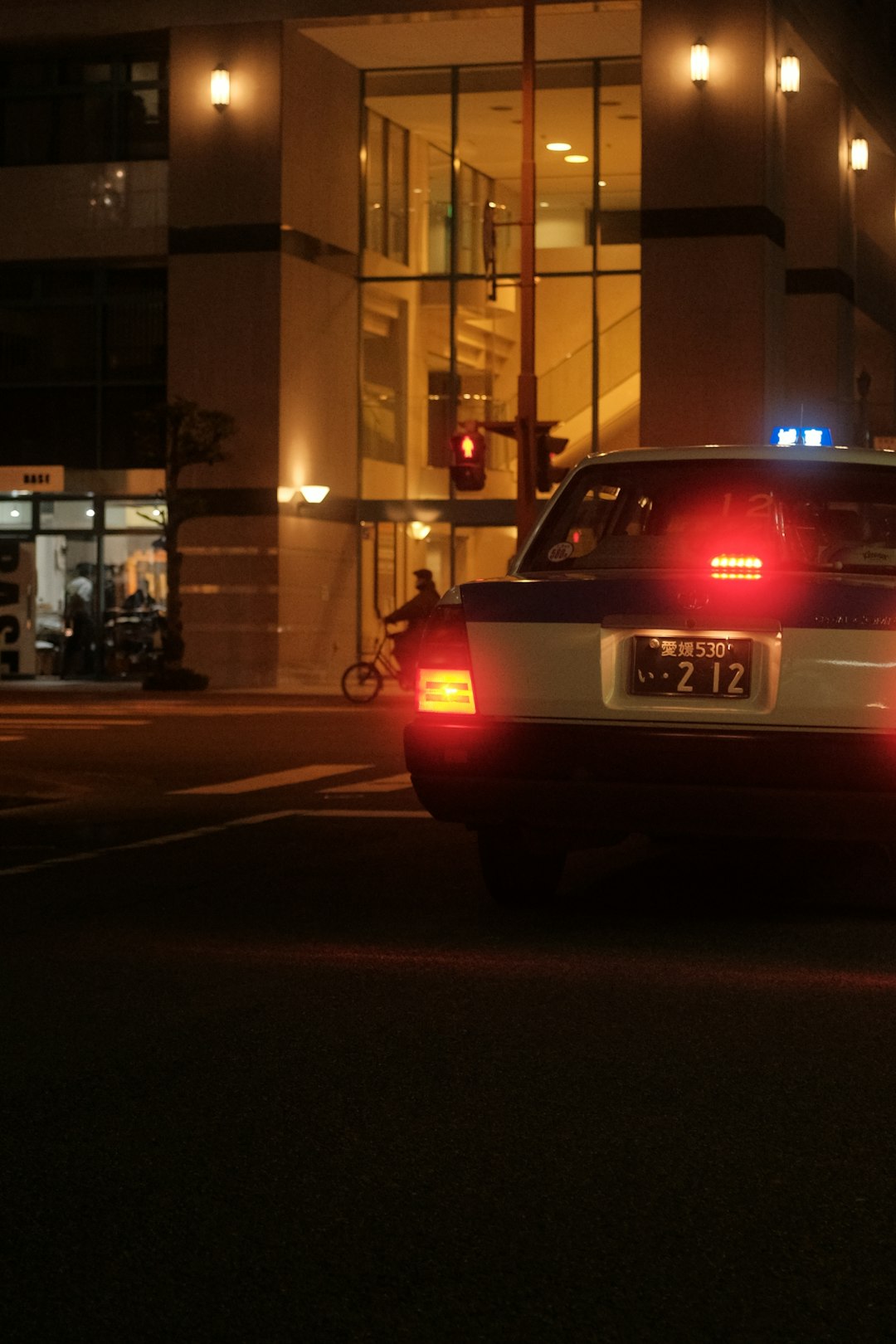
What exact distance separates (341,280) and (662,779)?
2886 centimetres

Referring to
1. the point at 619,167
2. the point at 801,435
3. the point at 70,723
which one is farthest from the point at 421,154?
the point at 70,723

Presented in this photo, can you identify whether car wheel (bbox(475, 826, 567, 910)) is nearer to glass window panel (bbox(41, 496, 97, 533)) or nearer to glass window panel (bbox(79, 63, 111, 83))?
glass window panel (bbox(41, 496, 97, 533))

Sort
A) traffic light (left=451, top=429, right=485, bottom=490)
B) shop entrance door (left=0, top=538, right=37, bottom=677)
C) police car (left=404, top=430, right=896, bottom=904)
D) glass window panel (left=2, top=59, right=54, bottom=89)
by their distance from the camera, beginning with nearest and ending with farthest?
police car (left=404, top=430, right=896, bottom=904) < traffic light (left=451, top=429, right=485, bottom=490) < shop entrance door (left=0, top=538, right=37, bottom=677) < glass window panel (left=2, top=59, right=54, bottom=89)

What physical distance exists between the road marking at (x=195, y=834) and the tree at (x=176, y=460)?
62.2 ft

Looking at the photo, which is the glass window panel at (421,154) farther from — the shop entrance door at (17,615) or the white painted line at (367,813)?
the white painted line at (367,813)

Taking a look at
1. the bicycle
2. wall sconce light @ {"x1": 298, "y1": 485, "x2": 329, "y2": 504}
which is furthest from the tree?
the bicycle

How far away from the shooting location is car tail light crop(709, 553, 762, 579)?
25.7 feet

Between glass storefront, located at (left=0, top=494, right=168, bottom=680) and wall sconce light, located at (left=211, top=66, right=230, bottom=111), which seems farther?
glass storefront, located at (left=0, top=494, right=168, bottom=680)

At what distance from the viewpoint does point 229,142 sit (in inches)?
1348

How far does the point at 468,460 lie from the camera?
26.4 meters

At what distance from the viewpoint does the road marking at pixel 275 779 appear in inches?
577

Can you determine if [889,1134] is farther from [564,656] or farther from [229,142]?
[229,142]

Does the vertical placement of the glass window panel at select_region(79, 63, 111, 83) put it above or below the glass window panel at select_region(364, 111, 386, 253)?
above

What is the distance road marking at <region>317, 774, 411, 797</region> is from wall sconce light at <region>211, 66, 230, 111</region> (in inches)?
817
